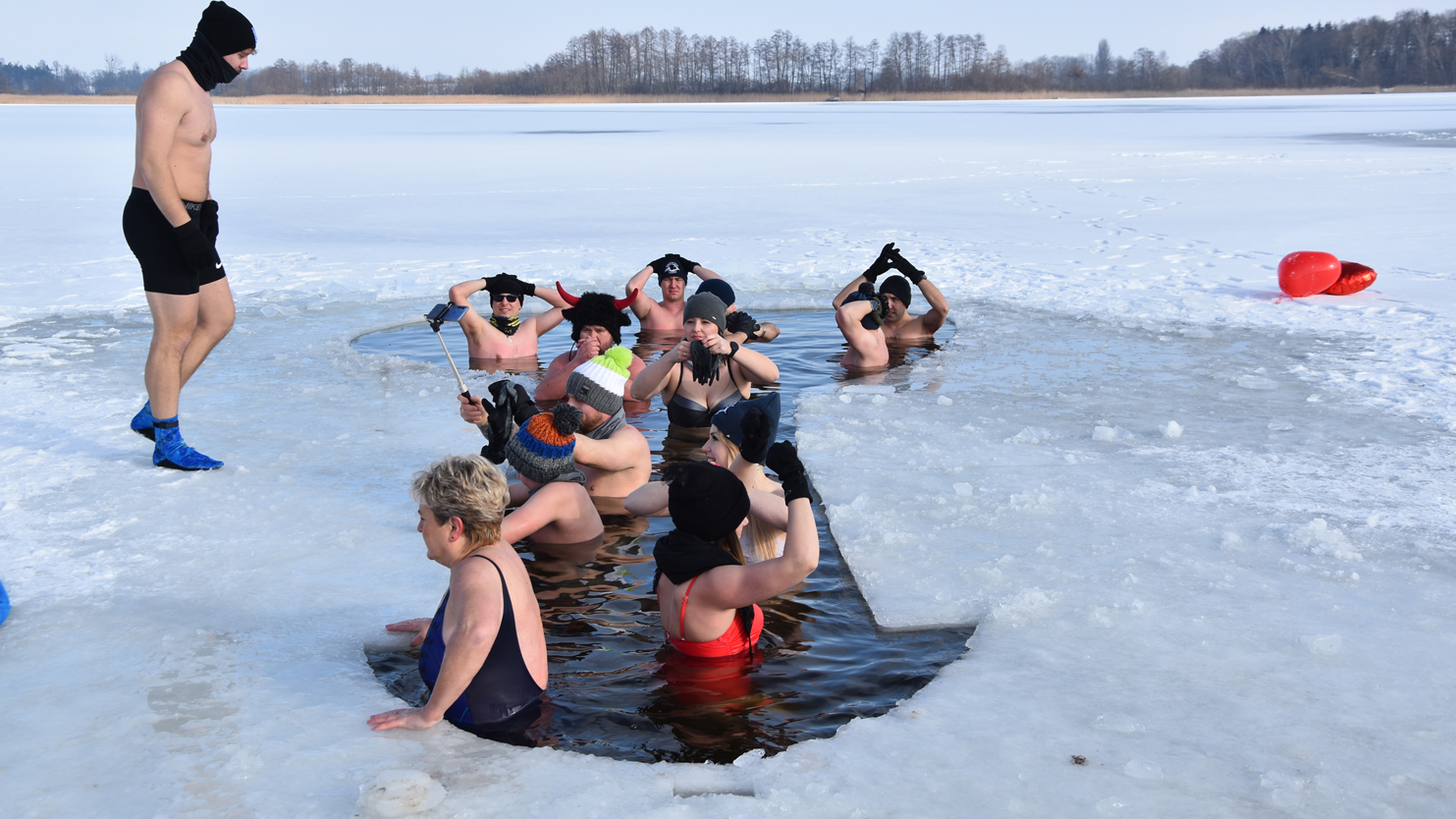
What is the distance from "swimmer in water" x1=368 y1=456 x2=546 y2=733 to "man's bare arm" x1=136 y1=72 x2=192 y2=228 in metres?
2.41

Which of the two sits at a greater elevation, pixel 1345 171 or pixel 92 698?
pixel 1345 171

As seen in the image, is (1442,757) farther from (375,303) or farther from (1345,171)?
(1345,171)

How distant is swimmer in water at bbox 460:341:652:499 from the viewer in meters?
4.62

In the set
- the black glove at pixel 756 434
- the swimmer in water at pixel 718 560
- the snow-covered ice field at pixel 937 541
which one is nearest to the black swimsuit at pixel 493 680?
the snow-covered ice field at pixel 937 541

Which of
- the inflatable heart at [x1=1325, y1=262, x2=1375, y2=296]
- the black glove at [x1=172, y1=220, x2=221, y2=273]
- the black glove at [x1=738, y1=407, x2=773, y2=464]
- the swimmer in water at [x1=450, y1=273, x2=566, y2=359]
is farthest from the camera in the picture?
the inflatable heart at [x1=1325, y1=262, x2=1375, y2=296]

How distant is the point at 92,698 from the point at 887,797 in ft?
7.27

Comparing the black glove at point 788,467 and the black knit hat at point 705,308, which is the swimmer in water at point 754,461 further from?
the black knit hat at point 705,308

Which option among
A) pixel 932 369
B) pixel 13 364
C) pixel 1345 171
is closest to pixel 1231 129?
pixel 1345 171

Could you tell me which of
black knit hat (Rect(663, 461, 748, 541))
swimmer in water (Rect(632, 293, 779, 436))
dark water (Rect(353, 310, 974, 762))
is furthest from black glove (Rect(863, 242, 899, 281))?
black knit hat (Rect(663, 461, 748, 541))

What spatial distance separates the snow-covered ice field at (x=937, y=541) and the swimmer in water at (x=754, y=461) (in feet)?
1.34

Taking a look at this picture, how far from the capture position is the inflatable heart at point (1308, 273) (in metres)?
9.42

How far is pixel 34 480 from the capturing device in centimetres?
491

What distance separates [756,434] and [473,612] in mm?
1083

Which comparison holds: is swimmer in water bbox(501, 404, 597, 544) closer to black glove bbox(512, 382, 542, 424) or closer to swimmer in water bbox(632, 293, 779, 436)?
black glove bbox(512, 382, 542, 424)
